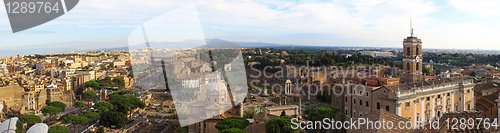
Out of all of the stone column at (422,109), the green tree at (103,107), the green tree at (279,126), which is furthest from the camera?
the green tree at (103,107)

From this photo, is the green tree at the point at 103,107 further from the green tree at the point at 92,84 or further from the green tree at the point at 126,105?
the green tree at the point at 92,84

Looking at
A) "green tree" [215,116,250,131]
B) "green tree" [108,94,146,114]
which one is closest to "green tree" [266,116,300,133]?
"green tree" [215,116,250,131]

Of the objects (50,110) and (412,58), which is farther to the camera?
(50,110)

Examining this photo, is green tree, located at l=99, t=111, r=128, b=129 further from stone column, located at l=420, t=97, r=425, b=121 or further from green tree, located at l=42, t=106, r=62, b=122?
stone column, located at l=420, t=97, r=425, b=121

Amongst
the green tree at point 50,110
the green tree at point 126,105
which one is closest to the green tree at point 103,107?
the green tree at point 126,105

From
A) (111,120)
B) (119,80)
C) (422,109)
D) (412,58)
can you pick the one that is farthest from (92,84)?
(422,109)

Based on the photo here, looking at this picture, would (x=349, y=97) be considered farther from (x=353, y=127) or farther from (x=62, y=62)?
(x=62, y=62)

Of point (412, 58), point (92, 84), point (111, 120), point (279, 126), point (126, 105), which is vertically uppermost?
point (412, 58)

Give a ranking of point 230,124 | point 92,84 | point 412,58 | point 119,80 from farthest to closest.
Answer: point 119,80 → point 92,84 → point 412,58 → point 230,124

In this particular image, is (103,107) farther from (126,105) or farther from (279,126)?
(279,126)

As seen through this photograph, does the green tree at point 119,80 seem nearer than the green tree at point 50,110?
No
